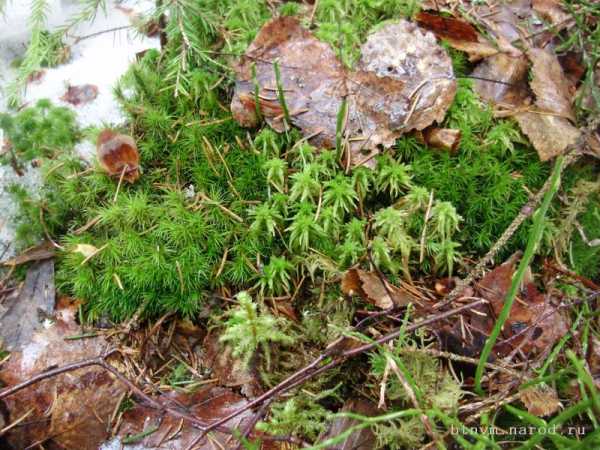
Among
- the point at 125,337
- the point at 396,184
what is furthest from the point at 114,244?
the point at 396,184

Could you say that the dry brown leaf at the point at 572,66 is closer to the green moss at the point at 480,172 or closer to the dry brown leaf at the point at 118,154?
the green moss at the point at 480,172

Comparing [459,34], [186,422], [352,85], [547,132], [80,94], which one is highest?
[459,34]

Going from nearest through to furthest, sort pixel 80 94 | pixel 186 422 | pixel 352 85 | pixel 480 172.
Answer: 1. pixel 186 422
2. pixel 480 172
3. pixel 352 85
4. pixel 80 94

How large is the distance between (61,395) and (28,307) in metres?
0.54

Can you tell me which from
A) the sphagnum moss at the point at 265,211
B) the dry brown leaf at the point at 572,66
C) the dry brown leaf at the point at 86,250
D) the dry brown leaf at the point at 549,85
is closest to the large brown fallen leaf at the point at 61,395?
the sphagnum moss at the point at 265,211

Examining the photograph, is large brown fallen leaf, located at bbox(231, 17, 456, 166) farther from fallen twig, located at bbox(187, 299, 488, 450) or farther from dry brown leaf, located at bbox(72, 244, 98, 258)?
dry brown leaf, located at bbox(72, 244, 98, 258)

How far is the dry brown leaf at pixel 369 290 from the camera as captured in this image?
2.30 metres

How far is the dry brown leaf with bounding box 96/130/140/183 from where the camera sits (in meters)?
2.60

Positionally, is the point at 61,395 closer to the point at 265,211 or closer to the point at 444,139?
the point at 265,211

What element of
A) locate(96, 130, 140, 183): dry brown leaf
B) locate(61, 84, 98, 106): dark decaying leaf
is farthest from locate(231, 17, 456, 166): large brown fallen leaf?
locate(61, 84, 98, 106): dark decaying leaf

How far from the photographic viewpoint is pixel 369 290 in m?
2.31

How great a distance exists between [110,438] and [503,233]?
7.09ft

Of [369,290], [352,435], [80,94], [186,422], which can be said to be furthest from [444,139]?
[80,94]

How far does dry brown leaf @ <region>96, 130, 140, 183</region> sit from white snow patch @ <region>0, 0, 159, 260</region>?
0.33m
